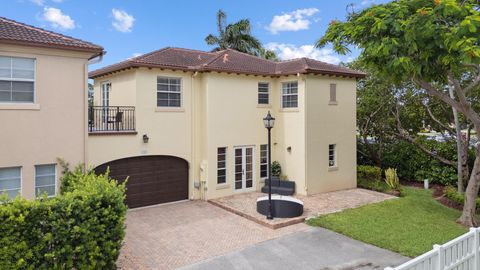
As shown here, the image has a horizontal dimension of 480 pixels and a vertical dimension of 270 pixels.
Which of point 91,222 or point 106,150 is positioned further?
point 106,150

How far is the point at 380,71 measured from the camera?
12562 millimetres

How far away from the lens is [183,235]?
465 inches

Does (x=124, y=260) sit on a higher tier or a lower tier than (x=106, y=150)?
lower

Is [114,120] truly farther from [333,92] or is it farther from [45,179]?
[333,92]

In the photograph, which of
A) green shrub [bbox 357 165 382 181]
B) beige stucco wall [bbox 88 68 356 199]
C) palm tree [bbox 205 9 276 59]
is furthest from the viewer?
palm tree [bbox 205 9 276 59]

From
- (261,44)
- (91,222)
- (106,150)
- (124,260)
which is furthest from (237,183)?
(261,44)

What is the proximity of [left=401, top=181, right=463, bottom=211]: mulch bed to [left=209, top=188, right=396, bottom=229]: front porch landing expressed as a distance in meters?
2.43

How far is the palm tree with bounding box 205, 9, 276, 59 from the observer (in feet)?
105

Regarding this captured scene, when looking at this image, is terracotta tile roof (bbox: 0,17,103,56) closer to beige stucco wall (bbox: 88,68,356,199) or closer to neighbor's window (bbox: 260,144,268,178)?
beige stucco wall (bbox: 88,68,356,199)

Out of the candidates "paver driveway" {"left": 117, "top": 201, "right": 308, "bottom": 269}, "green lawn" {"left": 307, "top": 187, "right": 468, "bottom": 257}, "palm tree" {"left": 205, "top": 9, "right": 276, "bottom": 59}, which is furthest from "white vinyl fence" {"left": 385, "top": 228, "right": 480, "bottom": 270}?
"palm tree" {"left": 205, "top": 9, "right": 276, "bottom": 59}

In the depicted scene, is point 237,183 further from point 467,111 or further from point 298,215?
point 467,111

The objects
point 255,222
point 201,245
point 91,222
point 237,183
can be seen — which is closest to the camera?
point 91,222

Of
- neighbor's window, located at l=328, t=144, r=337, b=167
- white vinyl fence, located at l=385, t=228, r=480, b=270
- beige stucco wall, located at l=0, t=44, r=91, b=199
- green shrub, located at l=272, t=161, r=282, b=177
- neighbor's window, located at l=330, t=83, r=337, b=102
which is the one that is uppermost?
neighbor's window, located at l=330, t=83, r=337, b=102

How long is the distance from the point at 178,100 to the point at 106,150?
420 cm
